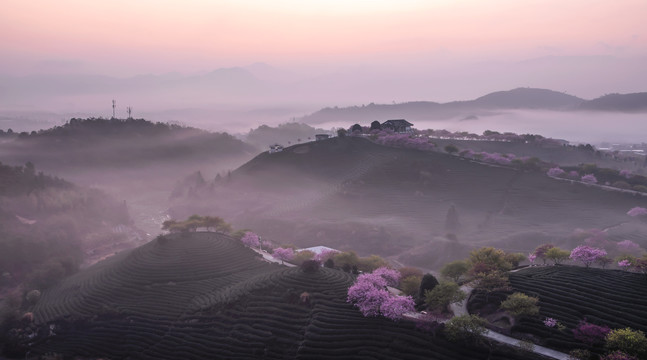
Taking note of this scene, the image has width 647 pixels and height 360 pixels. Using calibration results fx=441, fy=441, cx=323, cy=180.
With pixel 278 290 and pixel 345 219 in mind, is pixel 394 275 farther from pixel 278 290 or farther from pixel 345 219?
pixel 345 219

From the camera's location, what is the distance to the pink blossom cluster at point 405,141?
107 metres

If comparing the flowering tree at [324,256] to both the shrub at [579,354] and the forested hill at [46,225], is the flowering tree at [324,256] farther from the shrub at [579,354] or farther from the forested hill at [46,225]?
the forested hill at [46,225]

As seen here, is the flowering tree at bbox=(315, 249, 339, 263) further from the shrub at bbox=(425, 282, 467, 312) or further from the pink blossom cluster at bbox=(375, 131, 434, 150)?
the pink blossom cluster at bbox=(375, 131, 434, 150)

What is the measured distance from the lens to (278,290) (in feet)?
136

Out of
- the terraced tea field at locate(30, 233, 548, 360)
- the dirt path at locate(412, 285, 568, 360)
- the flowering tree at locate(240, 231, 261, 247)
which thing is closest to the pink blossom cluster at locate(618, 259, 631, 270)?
the dirt path at locate(412, 285, 568, 360)

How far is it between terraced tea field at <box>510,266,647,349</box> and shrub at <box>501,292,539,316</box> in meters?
0.62

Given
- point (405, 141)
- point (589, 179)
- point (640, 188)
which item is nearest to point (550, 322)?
point (640, 188)

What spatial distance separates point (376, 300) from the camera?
114ft

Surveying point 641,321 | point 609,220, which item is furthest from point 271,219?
→ point 641,321

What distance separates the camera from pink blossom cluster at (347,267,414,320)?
110 ft

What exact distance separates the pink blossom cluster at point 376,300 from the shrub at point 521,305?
6898mm

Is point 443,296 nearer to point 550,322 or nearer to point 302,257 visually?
point 550,322

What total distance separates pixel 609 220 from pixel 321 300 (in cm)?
5902

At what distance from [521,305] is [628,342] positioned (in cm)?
687
